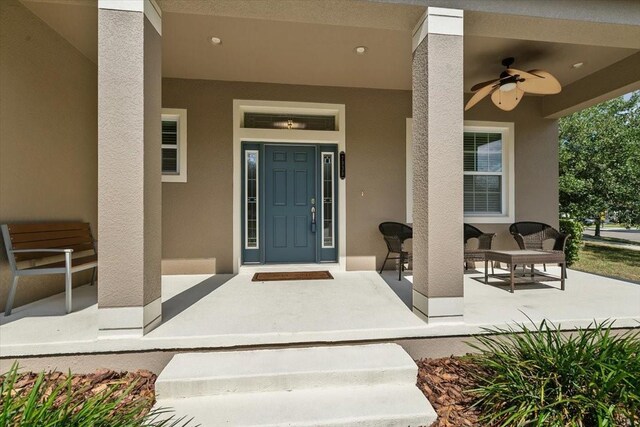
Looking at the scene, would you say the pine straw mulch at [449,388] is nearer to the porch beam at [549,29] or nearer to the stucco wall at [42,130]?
the porch beam at [549,29]

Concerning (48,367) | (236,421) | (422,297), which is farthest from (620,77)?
(48,367)

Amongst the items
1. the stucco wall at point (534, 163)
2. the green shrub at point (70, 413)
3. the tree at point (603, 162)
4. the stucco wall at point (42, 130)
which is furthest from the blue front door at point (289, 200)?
the tree at point (603, 162)

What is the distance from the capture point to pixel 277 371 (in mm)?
2104

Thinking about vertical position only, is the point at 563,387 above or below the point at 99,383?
above

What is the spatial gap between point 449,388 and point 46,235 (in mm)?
4023

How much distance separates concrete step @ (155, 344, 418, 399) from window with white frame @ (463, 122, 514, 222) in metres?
3.91

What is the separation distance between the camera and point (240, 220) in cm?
472

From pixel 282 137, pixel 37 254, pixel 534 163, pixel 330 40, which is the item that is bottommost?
pixel 37 254

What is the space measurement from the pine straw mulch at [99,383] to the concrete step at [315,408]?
28 centimetres

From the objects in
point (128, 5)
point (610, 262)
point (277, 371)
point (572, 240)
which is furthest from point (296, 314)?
point (610, 262)

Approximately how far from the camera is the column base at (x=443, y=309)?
2580 mm

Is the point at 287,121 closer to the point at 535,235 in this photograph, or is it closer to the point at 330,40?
the point at 330,40

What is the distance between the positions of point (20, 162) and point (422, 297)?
4.09 metres

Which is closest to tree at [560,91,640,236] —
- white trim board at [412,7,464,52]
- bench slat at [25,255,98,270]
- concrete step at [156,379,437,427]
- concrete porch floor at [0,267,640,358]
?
concrete porch floor at [0,267,640,358]
